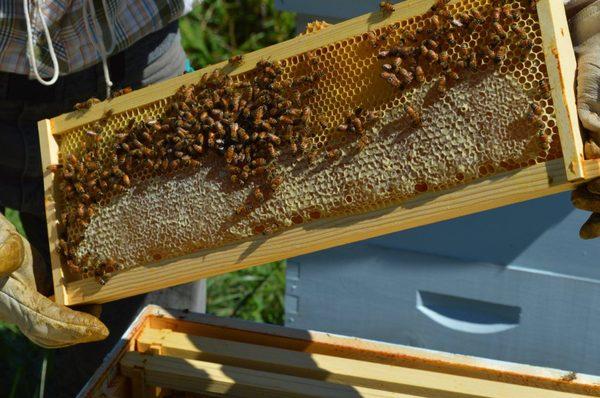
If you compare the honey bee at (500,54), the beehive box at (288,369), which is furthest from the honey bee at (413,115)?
the beehive box at (288,369)

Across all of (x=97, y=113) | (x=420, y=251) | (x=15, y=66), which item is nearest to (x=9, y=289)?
(x=97, y=113)

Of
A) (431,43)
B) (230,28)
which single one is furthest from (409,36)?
(230,28)

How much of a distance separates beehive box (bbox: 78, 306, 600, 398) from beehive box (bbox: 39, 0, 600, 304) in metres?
0.33

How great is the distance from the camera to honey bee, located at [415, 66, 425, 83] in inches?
71.9

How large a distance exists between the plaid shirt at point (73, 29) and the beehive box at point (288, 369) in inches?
38.2

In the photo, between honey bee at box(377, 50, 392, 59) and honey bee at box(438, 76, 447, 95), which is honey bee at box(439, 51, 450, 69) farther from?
honey bee at box(377, 50, 392, 59)

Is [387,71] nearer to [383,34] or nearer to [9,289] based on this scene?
[383,34]

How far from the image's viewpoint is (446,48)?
182 cm

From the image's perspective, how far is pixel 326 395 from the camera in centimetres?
222

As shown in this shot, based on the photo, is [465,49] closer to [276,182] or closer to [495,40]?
[495,40]

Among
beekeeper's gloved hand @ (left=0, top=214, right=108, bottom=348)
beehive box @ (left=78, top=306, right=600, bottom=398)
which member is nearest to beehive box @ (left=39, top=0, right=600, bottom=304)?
beekeeper's gloved hand @ (left=0, top=214, right=108, bottom=348)

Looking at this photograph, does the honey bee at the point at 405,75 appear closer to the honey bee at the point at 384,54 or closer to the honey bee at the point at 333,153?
the honey bee at the point at 384,54

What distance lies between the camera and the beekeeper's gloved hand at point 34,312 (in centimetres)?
206

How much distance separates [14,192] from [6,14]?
79cm
